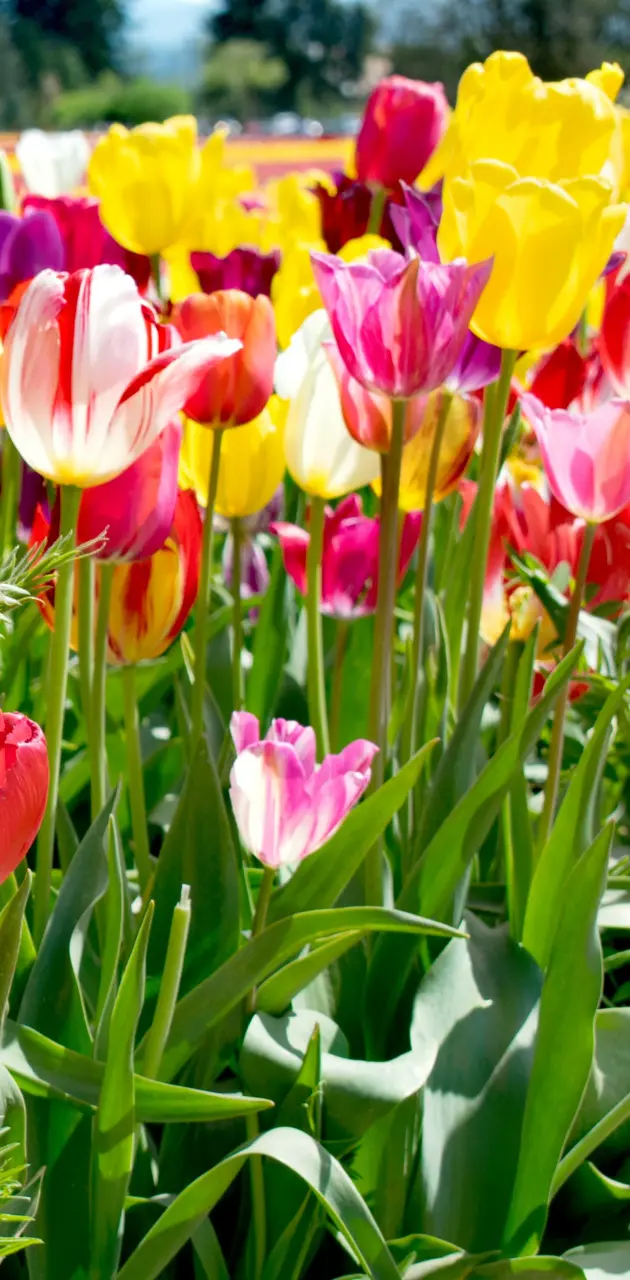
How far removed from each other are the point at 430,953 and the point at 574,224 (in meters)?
0.48

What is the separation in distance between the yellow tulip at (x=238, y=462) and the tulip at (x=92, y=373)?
12.7 inches

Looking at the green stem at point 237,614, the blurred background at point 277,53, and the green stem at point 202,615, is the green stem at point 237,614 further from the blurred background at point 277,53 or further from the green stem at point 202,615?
the blurred background at point 277,53

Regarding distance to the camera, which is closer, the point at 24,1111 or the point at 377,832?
the point at 24,1111

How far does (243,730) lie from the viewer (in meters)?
0.72

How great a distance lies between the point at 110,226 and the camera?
1.33 meters

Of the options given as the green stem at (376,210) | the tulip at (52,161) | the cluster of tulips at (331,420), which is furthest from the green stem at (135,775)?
the tulip at (52,161)

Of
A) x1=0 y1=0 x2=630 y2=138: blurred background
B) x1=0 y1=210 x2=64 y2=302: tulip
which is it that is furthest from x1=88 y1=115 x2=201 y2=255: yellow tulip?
x1=0 y1=0 x2=630 y2=138: blurred background

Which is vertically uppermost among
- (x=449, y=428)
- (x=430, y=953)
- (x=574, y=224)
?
(x=574, y=224)

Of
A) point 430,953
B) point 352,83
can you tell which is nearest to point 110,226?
point 430,953

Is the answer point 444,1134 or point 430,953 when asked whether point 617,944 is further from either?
point 444,1134

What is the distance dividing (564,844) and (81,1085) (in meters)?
0.33

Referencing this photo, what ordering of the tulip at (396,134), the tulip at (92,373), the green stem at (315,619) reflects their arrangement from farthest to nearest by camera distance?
the tulip at (396,134)
the green stem at (315,619)
the tulip at (92,373)

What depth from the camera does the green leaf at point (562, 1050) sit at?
77 cm

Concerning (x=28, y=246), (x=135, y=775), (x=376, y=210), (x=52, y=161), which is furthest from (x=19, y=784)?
(x=52, y=161)
